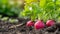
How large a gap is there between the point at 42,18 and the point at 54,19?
19 cm

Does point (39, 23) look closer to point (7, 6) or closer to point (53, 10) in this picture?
point (53, 10)

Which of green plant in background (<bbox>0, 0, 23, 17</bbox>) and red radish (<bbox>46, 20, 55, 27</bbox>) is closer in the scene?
red radish (<bbox>46, 20, 55, 27</bbox>)

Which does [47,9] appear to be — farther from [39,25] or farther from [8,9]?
[8,9]

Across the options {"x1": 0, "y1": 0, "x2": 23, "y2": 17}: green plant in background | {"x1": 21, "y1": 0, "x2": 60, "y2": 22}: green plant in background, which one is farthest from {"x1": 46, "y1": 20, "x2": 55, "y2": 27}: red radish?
{"x1": 0, "y1": 0, "x2": 23, "y2": 17}: green plant in background

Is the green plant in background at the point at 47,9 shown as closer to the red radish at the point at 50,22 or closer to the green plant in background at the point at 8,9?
the red radish at the point at 50,22

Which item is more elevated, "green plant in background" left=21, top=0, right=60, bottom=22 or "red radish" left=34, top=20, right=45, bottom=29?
"green plant in background" left=21, top=0, right=60, bottom=22

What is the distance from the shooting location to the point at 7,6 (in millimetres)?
5773

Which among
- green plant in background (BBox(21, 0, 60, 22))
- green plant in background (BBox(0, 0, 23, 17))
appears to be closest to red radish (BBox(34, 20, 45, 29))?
green plant in background (BBox(21, 0, 60, 22))

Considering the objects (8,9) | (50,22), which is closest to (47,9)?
(50,22)

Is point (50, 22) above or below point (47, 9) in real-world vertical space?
below

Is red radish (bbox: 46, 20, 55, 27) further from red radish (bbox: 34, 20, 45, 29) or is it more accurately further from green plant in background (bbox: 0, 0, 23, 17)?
green plant in background (bbox: 0, 0, 23, 17)

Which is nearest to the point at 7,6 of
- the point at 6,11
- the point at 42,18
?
the point at 6,11

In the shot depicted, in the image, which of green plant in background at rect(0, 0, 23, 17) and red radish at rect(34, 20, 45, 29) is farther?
green plant in background at rect(0, 0, 23, 17)

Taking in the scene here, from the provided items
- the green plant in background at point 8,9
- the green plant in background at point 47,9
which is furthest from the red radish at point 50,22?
the green plant in background at point 8,9
